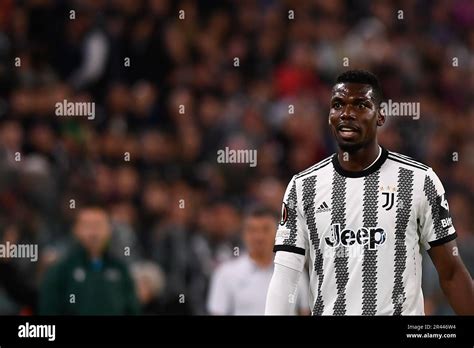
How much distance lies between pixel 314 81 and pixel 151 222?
7.65 feet

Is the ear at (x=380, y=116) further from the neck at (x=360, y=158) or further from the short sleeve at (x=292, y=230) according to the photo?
the short sleeve at (x=292, y=230)

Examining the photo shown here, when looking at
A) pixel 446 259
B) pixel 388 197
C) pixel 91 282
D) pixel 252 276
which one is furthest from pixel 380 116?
pixel 91 282

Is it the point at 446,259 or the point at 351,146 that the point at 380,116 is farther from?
the point at 446,259

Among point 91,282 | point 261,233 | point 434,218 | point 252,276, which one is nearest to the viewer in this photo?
point 434,218

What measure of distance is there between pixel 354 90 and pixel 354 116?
0.38ft

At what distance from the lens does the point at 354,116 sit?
4.92 metres

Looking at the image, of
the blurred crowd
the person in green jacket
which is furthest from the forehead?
the blurred crowd

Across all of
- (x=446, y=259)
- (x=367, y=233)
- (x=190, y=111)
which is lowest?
(x=446, y=259)

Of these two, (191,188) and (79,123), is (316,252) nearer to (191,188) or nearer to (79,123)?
(191,188)

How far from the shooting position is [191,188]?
10031 mm

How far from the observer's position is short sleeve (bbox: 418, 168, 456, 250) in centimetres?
486

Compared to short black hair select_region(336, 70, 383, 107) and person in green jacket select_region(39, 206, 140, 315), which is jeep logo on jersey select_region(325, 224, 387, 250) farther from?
person in green jacket select_region(39, 206, 140, 315)

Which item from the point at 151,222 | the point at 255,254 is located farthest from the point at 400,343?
the point at 151,222

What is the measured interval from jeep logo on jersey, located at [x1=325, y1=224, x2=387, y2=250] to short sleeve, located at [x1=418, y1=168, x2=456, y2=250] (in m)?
0.16
